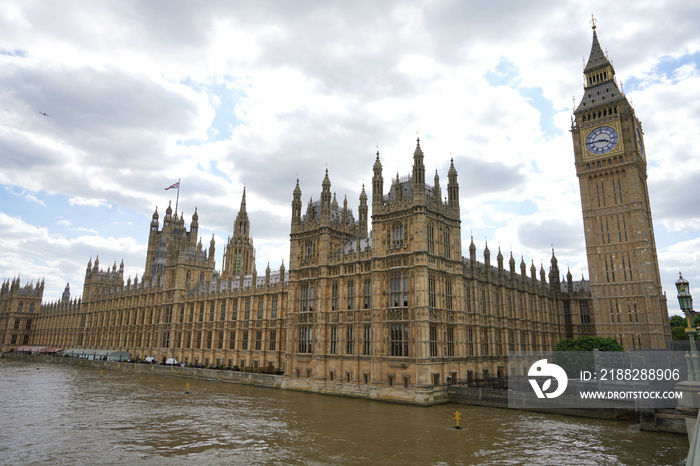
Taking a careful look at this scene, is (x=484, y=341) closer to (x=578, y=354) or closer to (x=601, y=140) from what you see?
(x=578, y=354)

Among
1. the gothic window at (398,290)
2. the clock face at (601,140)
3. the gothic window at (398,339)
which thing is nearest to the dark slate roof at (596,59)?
the clock face at (601,140)

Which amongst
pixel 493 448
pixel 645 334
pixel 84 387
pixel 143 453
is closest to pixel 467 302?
pixel 493 448

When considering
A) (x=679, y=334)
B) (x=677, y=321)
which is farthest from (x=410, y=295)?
(x=677, y=321)

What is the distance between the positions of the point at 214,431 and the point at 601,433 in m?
28.5

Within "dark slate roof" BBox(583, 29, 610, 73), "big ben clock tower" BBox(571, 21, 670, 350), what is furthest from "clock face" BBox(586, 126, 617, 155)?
"dark slate roof" BBox(583, 29, 610, 73)

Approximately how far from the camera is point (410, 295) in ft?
153

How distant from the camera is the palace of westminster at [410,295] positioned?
157 ft

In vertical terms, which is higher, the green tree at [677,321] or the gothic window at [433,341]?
the green tree at [677,321]

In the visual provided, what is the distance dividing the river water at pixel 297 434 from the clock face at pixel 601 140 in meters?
56.2

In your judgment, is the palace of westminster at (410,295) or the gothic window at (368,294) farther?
the gothic window at (368,294)

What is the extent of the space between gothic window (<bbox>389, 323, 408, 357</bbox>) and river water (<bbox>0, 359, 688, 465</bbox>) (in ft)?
19.5

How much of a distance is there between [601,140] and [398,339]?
187 feet

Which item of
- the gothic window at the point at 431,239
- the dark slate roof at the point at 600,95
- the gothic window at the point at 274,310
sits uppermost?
the dark slate roof at the point at 600,95

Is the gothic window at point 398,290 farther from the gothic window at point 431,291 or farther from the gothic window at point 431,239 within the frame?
the gothic window at point 431,239
